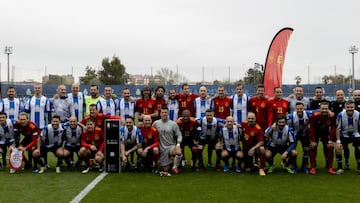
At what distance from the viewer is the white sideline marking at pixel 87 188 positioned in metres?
5.09

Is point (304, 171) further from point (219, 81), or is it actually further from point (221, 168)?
point (219, 81)

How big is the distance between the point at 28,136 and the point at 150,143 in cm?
213

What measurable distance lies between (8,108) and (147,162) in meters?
3.06

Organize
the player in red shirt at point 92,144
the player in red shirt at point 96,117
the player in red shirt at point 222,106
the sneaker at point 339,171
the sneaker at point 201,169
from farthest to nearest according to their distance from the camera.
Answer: the player in red shirt at point 222,106 < the player in red shirt at point 96,117 < the sneaker at point 201,169 < the player in red shirt at point 92,144 < the sneaker at point 339,171

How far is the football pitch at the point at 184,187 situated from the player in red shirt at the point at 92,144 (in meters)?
0.30

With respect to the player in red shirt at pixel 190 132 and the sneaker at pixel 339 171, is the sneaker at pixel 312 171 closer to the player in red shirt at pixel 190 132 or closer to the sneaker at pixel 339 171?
the sneaker at pixel 339 171

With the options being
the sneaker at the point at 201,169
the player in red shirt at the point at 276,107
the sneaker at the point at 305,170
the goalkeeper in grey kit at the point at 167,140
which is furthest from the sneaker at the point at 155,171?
the sneaker at the point at 305,170

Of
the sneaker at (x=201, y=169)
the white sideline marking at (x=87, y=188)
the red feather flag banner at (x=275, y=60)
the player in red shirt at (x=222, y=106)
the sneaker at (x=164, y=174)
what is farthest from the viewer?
the red feather flag banner at (x=275, y=60)

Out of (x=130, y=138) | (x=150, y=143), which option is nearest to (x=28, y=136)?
(x=130, y=138)

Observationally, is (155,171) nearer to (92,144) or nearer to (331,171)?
(92,144)

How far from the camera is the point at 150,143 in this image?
282 inches

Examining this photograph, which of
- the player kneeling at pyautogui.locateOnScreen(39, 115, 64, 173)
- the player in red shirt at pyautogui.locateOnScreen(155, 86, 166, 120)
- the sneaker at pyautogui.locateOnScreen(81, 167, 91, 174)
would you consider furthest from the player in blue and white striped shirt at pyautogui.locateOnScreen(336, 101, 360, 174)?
the player kneeling at pyautogui.locateOnScreen(39, 115, 64, 173)

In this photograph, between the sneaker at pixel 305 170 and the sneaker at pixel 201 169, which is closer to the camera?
the sneaker at pixel 305 170

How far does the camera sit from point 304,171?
23.4 ft
